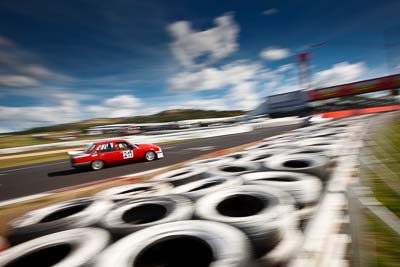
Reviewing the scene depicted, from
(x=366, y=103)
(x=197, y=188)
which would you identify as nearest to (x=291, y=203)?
(x=197, y=188)

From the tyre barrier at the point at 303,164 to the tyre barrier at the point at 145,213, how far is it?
2.14 metres

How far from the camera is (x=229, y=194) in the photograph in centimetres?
341

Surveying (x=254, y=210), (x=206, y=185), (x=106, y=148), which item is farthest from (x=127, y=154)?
(x=254, y=210)

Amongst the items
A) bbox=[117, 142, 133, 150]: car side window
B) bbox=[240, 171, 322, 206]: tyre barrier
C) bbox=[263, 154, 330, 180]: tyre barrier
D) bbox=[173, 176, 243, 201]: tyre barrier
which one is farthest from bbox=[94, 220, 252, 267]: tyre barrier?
bbox=[117, 142, 133, 150]: car side window

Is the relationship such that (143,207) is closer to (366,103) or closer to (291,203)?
(291,203)

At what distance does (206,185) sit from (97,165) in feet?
23.4

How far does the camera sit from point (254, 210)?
3424 millimetres

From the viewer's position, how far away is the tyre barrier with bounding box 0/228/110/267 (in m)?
2.21

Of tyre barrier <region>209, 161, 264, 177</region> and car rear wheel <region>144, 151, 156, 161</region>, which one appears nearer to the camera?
tyre barrier <region>209, 161, 264, 177</region>

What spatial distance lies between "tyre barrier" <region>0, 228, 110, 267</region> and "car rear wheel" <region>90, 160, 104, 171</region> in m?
7.54

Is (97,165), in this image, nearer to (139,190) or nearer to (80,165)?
(80,165)

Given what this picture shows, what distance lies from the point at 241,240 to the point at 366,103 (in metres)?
56.4

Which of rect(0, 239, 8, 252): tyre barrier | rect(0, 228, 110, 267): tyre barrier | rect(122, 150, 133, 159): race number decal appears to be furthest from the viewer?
rect(122, 150, 133, 159): race number decal

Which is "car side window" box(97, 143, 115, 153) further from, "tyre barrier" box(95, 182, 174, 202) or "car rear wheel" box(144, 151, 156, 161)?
"tyre barrier" box(95, 182, 174, 202)
